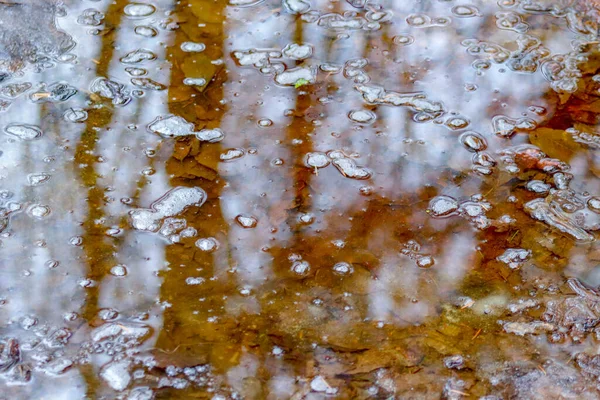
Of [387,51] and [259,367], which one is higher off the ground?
[387,51]

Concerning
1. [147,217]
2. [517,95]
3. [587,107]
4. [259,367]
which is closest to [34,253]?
[147,217]

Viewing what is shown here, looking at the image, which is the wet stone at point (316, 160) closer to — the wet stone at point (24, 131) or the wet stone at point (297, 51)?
the wet stone at point (297, 51)

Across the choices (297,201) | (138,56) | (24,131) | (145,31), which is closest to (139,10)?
(145,31)

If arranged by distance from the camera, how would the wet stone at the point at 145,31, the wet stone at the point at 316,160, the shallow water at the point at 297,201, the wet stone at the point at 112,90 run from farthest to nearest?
the wet stone at the point at 145,31 → the wet stone at the point at 112,90 → the wet stone at the point at 316,160 → the shallow water at the point at 297,201

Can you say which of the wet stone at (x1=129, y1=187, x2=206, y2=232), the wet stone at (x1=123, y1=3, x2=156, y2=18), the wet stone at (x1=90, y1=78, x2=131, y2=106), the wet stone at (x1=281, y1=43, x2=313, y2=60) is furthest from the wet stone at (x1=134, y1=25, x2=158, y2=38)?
the wet stone at (x1=129, y1=187, x2=206, y2=232)

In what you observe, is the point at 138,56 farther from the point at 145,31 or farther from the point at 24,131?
the point at 24,131

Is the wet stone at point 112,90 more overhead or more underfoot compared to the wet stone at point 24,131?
more overhead

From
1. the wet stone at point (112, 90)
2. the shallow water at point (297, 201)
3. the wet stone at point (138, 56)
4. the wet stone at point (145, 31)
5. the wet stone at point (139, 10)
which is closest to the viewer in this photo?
the shallow water at point (297, 201)

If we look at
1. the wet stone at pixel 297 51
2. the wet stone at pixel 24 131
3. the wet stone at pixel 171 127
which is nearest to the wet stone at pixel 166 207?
the wet stone at pixel 171 127

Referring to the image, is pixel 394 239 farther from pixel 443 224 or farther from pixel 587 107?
pixel 587 107
